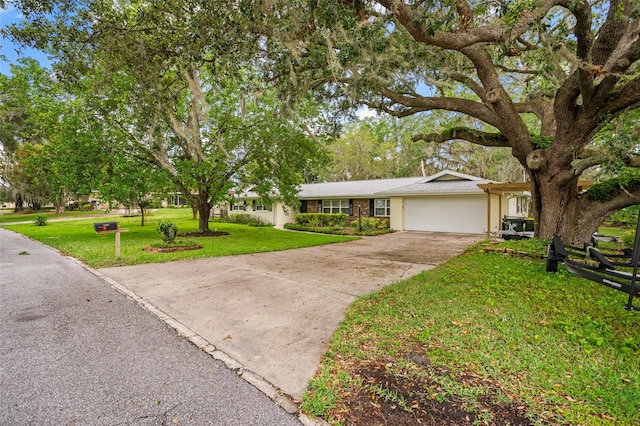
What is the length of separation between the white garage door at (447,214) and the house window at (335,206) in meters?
4.17

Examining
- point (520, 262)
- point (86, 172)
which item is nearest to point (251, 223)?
point (86, 172)

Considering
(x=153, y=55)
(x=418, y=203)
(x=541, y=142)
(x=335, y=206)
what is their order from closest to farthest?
(x=153, y=55), (x=541, y=142), (x=418, y=203), (x=335, y=206)

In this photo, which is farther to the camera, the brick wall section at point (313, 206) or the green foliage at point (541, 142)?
the brick wall section at point (313, 206)

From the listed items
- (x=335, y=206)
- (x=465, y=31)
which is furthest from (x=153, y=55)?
(x=335, y=206)

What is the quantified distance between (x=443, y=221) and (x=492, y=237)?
12.6 ft

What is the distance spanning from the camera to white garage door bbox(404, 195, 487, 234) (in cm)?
1563

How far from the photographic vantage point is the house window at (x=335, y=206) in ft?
66.8

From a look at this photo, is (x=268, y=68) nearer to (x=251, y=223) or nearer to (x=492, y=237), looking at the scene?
(x=492, y=237)

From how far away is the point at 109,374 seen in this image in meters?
2.79

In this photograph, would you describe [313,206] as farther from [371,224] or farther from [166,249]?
[166,249]

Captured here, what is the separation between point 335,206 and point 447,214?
736 cm

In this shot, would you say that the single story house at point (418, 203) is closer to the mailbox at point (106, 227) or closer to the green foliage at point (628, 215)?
the green foliage at point (628, 215)

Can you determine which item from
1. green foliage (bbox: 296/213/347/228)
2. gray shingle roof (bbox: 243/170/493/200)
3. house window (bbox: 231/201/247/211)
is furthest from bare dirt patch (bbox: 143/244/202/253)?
house window (bbox: 231/201/247/211)

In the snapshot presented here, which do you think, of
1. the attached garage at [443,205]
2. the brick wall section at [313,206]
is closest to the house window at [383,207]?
the attached garage at [443,205]
